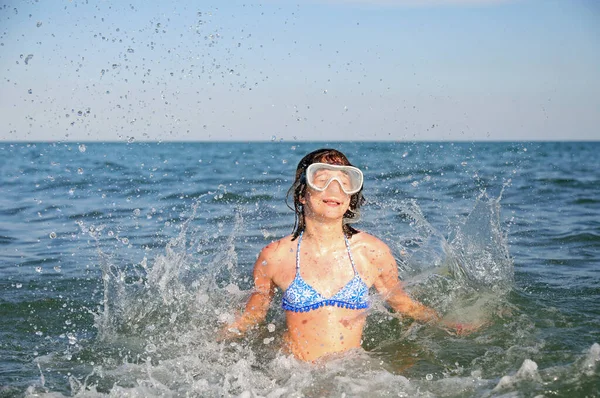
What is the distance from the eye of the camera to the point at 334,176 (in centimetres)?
461

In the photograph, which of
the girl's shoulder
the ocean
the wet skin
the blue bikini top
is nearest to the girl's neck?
the wet skin

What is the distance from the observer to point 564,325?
17.5ft

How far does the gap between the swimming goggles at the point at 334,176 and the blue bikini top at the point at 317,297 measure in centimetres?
59

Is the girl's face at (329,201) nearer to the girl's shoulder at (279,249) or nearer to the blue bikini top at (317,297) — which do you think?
the girl's shoulder at (279,249)

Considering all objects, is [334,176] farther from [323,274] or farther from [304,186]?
[323,274]

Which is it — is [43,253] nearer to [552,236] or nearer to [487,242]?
[487,242]

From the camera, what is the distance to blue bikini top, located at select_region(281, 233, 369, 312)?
181 inches

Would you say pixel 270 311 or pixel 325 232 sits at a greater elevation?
pixel 325 232

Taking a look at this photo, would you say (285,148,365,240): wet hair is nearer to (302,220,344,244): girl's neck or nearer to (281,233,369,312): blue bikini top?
(302,220,344,244): girl's neck

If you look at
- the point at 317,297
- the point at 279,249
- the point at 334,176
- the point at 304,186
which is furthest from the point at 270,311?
the point at 334,176

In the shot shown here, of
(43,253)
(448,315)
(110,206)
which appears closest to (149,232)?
(43,253)

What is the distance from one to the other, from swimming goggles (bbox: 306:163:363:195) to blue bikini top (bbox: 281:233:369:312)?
59 centimetres

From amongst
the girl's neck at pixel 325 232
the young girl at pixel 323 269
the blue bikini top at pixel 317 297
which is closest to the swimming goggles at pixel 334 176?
the young girl at pixel 323 269

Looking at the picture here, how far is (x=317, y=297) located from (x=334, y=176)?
2.68 feet
